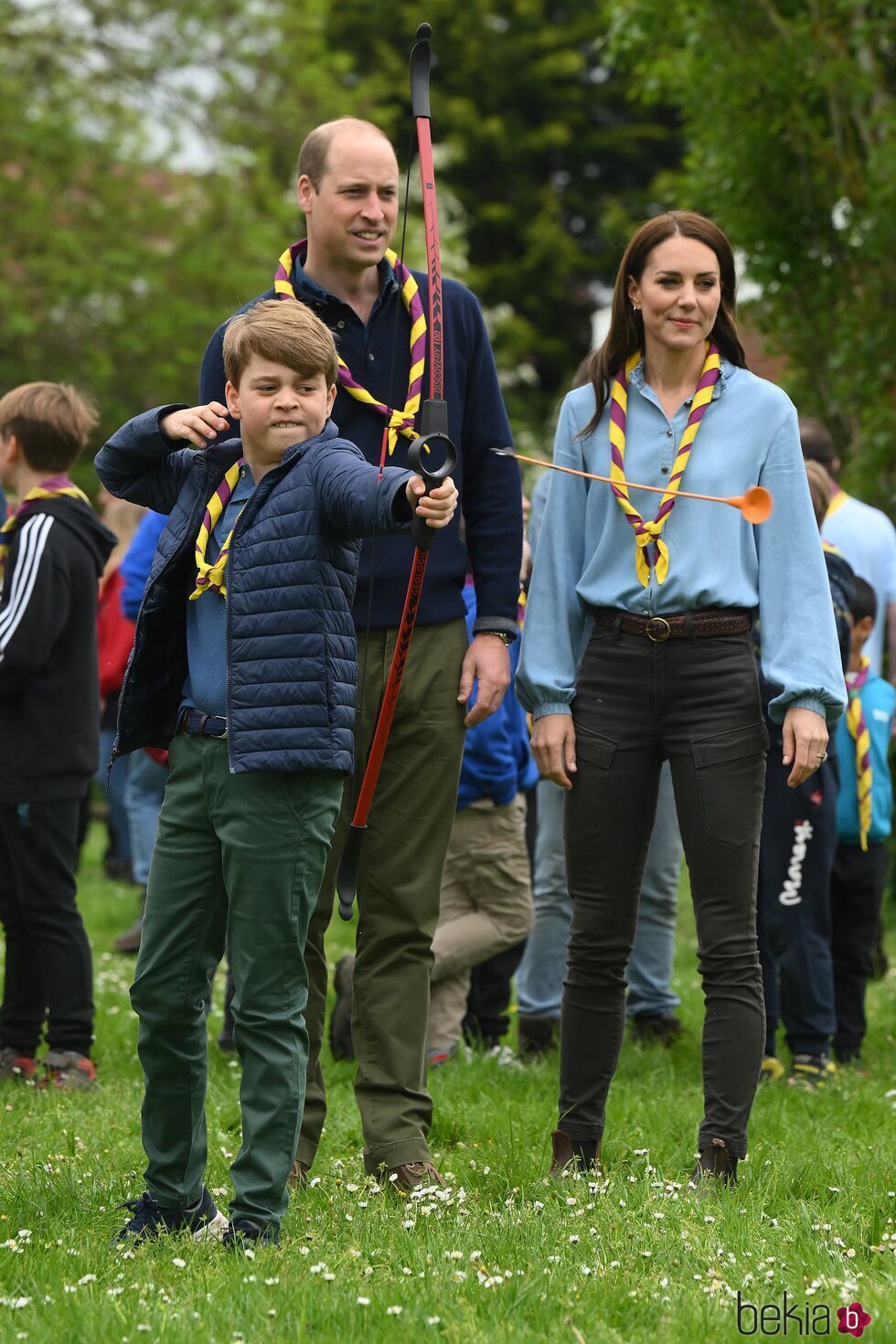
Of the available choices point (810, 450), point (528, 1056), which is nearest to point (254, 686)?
point (528, 1056)

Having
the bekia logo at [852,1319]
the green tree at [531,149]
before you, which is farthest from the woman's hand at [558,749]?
the green tree at [531,149]

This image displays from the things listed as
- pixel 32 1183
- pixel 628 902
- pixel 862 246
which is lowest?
pixel 32 1183

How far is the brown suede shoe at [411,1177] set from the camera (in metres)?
4.49

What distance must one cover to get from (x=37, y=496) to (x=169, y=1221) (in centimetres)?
293

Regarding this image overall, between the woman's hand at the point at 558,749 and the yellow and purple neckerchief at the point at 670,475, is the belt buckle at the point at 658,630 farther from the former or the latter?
the woman's hand at the point at 558,749

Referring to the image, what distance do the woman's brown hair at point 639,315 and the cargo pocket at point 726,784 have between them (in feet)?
2.94

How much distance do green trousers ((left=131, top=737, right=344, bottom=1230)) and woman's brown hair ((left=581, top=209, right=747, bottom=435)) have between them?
4.74ft

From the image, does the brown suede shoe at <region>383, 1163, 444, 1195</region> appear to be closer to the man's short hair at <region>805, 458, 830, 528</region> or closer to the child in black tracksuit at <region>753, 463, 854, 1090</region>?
the child in black tracksuit at <region>753, 463, 854, 1090</region>

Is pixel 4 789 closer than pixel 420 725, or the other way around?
pixel 420 725

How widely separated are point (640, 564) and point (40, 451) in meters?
2.57

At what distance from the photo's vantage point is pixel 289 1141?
3980 millimetres

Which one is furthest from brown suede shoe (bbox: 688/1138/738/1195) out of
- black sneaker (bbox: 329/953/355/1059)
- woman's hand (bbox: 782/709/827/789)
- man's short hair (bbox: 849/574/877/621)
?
man's short hair (bbox: 849/574/877/621)

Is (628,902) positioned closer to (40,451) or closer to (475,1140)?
(475,1140)

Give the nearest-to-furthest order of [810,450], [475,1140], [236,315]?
[236,315]
[475,1140]
[810,450]
